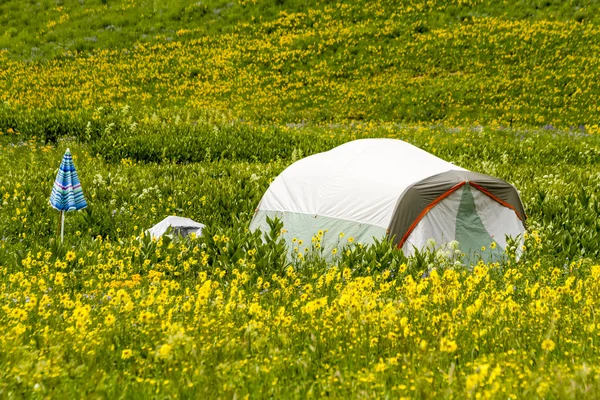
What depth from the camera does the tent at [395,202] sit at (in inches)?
346

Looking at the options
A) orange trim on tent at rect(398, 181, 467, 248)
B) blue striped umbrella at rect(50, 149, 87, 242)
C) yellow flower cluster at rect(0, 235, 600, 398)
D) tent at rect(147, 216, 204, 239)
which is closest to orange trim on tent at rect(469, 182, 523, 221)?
orange trim on tent at rect(398, 181, 467, 248)

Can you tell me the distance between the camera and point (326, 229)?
30.6ft

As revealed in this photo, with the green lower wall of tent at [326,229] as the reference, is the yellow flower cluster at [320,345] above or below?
above

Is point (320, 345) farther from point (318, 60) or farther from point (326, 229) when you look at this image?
point (318, 60)

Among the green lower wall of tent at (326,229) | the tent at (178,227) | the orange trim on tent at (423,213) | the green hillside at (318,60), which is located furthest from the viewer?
the green hillside at (318,60)

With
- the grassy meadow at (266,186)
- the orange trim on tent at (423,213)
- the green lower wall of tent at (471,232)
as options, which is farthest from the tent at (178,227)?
the green lower wall of tent at (471,232)

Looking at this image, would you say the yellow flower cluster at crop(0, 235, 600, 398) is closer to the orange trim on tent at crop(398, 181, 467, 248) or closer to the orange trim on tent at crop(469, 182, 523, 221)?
the orange trim on tent at crop(398, 181, 467, 248)

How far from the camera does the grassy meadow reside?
3463mm

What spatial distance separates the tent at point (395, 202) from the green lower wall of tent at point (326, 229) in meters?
0.02

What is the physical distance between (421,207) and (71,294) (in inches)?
217

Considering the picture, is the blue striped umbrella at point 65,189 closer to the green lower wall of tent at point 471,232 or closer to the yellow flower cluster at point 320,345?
the yellow flower cluster at point 320,345

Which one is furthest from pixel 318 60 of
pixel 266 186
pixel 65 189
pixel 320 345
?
pixel 320 345

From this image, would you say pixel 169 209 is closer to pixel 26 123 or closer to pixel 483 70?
pixel 26 123

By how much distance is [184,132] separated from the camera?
19.2 meters
